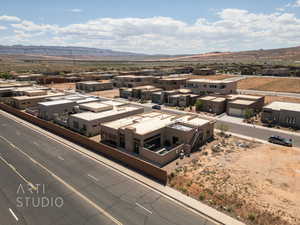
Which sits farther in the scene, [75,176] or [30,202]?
[75,176]

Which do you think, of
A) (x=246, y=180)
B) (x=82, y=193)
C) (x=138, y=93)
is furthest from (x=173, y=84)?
(x=82, y=193)

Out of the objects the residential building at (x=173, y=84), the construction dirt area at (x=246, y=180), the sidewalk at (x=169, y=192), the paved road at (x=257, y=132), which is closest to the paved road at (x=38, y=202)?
the sidewalk at (x=169, y=192)

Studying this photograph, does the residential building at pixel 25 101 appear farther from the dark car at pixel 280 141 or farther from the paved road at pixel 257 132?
the dark car at pixel 280 141

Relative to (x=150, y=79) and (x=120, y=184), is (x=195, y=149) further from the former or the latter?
(x=150, y=79)

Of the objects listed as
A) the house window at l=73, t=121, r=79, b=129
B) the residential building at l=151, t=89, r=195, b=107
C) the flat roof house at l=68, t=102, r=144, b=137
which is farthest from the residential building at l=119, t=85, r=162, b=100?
the house window at l=73, t=121, r=79, b=129

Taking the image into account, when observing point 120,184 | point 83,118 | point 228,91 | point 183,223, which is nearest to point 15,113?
point 83,118

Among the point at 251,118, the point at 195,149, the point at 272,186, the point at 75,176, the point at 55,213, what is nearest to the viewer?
the point at 55,213
